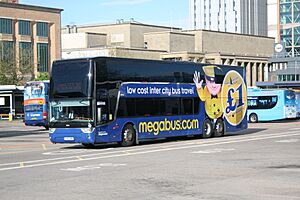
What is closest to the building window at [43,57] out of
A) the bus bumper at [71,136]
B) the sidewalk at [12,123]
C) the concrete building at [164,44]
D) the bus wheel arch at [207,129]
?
the concrete building at [164,44]

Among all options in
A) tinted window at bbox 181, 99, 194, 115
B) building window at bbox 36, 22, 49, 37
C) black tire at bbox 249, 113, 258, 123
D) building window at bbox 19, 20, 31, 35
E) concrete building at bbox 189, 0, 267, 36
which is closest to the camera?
tinted window at bbox 181, 99, 194, 115

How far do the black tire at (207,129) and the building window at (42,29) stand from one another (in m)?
84.4

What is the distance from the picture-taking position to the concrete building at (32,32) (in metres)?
107

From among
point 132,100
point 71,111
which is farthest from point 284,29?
point 71,111

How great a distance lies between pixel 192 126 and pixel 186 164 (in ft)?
41.2

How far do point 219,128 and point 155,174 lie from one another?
58.7ft

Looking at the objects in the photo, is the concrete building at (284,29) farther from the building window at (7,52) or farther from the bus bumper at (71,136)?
the bus bumper at (71,136)

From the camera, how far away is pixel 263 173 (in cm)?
1583

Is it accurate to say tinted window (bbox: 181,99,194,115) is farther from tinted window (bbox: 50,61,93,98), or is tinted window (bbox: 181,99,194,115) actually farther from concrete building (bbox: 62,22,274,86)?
concrete building (bbox: 62,22,274,86)

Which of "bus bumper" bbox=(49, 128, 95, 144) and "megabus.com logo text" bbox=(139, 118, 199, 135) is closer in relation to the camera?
"bus bumper" bbox=(49, 128, 95, 144)

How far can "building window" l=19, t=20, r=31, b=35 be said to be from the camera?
109688 millimetres

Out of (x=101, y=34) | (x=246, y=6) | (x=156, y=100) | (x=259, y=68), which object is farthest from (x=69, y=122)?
(x=246, y=6)

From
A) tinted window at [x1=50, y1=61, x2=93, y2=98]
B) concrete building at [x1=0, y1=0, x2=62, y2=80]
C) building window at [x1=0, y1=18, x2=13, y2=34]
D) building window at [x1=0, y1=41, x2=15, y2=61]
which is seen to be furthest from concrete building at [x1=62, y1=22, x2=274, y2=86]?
tinted window at [x1=50, y1=61, x2=93, y2=98]

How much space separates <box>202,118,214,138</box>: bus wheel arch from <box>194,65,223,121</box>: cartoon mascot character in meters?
0.34
